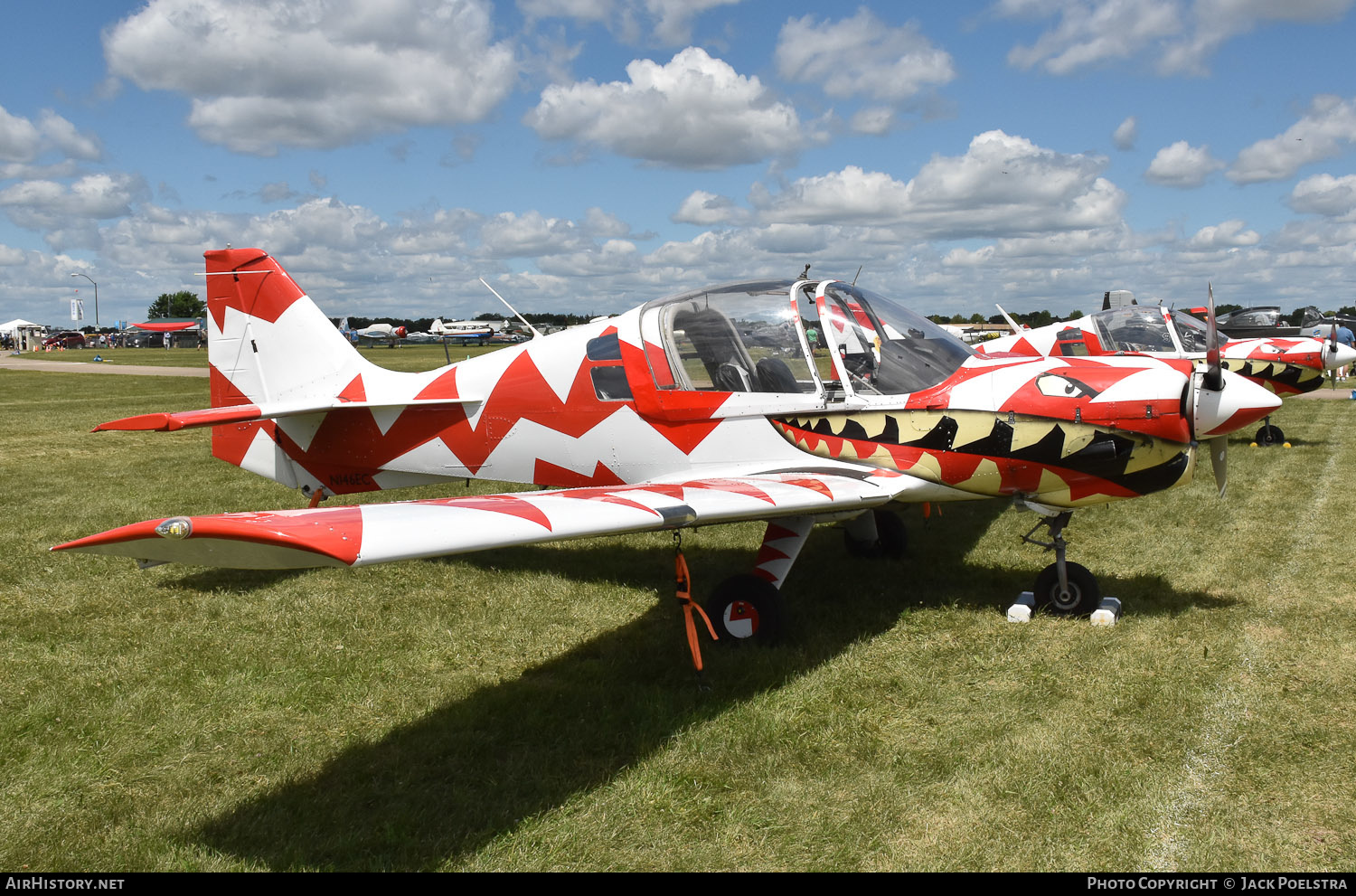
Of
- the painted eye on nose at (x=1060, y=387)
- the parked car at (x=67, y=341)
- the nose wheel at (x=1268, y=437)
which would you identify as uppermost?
the parked car at (x=67, y=341)

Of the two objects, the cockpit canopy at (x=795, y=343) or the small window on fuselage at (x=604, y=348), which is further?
the small window on fuselage at (x=604, y=348)

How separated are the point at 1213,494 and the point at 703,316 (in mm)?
6982

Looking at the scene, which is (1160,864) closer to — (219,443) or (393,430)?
(393,430)

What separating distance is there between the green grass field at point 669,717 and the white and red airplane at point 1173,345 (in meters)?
5.85

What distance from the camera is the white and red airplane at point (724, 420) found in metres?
5.23

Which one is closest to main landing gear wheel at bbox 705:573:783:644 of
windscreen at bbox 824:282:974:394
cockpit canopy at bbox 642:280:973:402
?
cockpit canopy at bbox 642:280:973:402

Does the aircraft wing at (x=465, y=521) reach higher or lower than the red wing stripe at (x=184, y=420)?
lower

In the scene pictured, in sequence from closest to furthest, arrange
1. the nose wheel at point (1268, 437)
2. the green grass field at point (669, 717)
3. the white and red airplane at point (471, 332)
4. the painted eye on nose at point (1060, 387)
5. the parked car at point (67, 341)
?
the green grass field at point (669, 717) → the painted eye on nose at point (1060, 387) → the nose wheel at point (1268, 437) → the parked car at point (67, 341) → the white and red airplane at point (471, 332)

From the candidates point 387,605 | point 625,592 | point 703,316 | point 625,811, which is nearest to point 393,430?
point 387,605

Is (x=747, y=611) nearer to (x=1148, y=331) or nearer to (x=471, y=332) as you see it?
(x=1148, y=331)

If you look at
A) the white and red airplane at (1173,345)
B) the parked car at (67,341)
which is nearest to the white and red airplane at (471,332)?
the parked car at (67,341)

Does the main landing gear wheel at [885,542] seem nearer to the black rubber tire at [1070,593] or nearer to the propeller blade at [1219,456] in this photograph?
the black rubber tire at [1070,593]

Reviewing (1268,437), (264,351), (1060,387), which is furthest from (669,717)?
(1268,437)

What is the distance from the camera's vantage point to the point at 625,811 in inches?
→ 146
